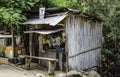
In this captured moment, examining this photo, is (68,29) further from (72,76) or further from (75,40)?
(72,76)

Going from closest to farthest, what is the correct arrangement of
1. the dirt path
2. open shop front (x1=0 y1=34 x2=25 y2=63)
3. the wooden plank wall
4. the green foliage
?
1. the dirt path
2. the wooden plank wall
3. the green foliage
4. open shop front (x1=0 y1=34 x2=25 y2=63)

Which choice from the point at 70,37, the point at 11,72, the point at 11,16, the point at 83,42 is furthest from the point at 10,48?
the point at 83,42

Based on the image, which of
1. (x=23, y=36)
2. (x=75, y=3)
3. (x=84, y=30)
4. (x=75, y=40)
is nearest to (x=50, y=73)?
(x=75, y=40)

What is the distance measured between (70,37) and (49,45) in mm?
2000

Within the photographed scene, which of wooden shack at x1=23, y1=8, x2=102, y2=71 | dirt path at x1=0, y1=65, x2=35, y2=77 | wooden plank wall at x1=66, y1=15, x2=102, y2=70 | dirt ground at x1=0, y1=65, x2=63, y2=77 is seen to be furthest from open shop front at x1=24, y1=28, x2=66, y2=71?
dirt path at x1=0, y1=65, x2=35, y2=77

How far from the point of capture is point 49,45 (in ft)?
53.3

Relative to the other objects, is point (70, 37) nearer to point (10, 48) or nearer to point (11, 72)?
point (11, 72)

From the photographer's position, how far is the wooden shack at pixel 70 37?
48.0 feet

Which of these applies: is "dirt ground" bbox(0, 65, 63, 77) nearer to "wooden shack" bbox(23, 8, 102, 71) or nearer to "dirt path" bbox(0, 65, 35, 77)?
"dirt path" bbox(0, 65, 35, 77)

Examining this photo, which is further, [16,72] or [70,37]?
[16,72]

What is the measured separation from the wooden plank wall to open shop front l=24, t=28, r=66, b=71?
52 centimetres

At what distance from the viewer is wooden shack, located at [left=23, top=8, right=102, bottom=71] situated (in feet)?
48.0

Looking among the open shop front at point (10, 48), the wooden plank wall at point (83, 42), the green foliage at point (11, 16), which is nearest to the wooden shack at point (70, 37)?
the wooden plank wall at point (83, 42)

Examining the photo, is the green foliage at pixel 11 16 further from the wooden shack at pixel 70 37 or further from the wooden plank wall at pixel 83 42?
the wooden plank wall at pixel 83 42
